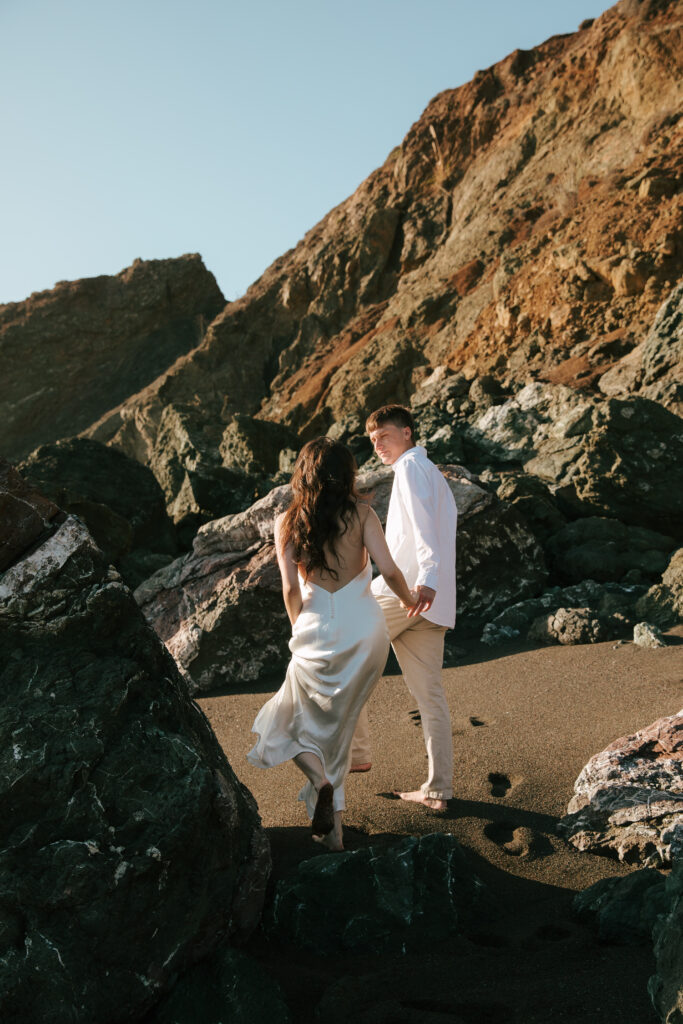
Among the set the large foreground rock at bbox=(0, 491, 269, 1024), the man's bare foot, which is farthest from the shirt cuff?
the large foreground rock at bbox=(0, 491, 269, 1024)

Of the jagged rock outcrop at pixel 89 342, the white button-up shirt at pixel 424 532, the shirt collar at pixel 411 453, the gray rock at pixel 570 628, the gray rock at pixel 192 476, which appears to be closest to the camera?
the white button-up shirt at pixel 424 532

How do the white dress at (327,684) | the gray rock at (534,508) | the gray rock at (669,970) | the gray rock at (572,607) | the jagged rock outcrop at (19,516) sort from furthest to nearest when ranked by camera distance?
the gray rock at (534,508) → the gray rock at (572,607) → the white dress at (327,684) → the jagged rock outcrop at (19,516) → the gray rock at (669,970)

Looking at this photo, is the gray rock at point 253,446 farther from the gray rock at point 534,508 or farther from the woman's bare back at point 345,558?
the woman's bare back at point 345,558

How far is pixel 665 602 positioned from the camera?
5.82 meters

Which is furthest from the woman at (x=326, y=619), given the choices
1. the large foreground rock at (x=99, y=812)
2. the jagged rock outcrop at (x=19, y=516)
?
the jagged rock outcrop at (x=19, y=516)

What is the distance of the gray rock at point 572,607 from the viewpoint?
5.79 metres

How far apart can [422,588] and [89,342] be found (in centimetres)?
3681

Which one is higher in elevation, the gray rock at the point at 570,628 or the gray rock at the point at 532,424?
the gray rock at the point at 532,424

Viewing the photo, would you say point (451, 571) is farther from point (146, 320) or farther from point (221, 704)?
point (146, 320)

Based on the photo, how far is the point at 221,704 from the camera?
5.80m

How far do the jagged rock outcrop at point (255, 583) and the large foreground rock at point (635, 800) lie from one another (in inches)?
109

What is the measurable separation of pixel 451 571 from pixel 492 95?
26464 millimetres

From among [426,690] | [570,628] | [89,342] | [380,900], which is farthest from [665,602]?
[89,342]

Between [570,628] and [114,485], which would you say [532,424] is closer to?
[114,485]
